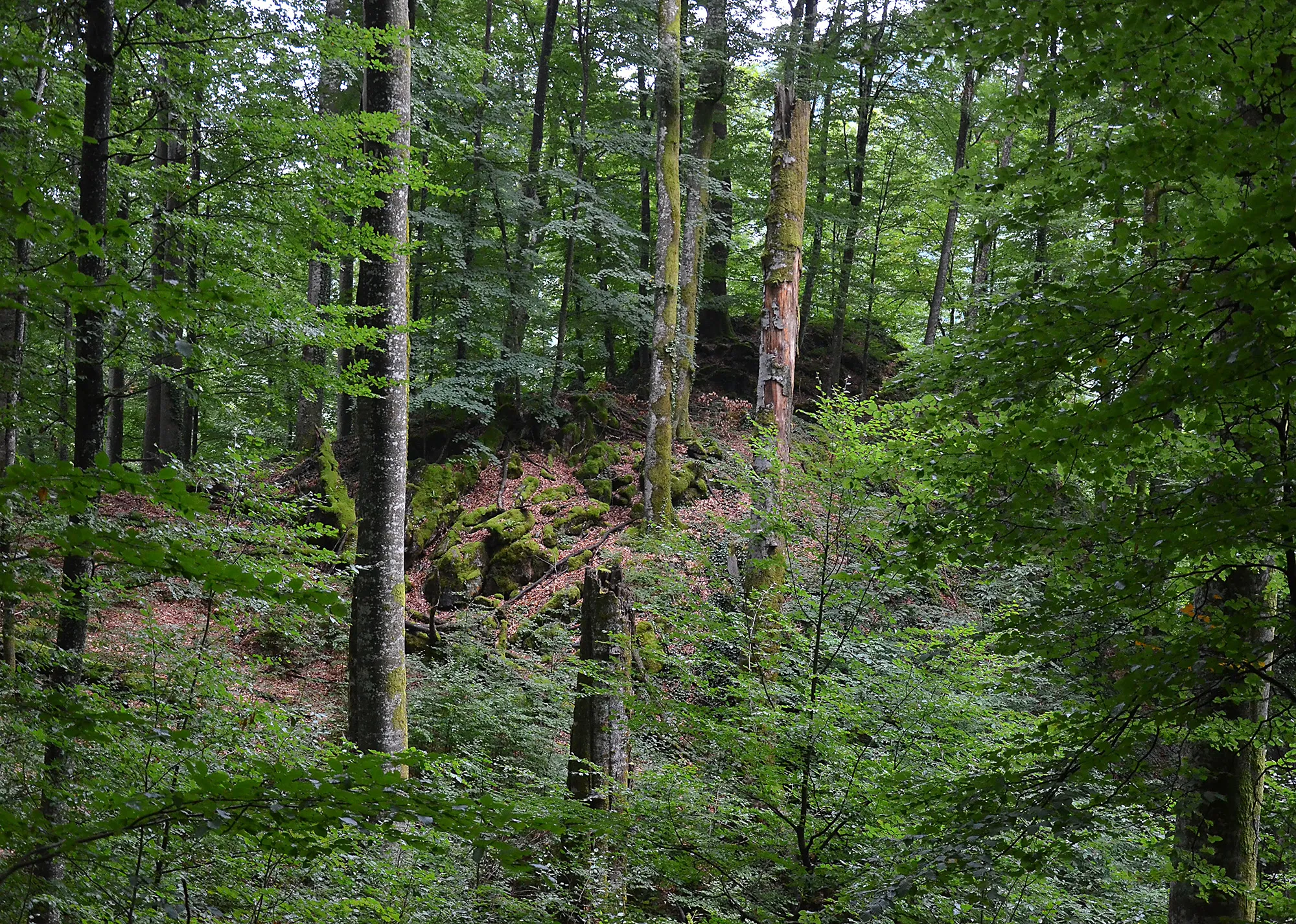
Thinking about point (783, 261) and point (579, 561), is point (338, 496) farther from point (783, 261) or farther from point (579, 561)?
point (783, 261)

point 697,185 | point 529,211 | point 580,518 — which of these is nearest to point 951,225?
point 697,185

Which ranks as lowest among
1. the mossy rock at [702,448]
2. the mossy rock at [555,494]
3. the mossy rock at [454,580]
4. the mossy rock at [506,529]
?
the mossy rock at [454,580]

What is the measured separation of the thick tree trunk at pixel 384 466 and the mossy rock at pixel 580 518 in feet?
21.0

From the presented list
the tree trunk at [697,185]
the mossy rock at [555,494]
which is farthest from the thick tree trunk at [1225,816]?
the mossy rock at [555,494]

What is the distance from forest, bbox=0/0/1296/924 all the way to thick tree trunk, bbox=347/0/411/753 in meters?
0.04

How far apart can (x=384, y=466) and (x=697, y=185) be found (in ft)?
30.7

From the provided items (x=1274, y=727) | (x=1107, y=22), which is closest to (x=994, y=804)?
(x=1274, y=727)

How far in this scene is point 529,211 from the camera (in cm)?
1462

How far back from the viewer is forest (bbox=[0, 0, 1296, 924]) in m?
2.34

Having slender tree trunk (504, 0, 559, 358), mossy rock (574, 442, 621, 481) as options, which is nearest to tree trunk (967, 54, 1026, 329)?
mossy rock (574, 442, 621, 481)

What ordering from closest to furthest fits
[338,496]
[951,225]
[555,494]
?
[338,496] → [555,494] → [951,225]

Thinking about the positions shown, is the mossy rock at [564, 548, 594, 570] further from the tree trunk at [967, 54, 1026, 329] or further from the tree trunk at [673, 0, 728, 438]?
the tree trunk at [967, 54, 1026, 329]

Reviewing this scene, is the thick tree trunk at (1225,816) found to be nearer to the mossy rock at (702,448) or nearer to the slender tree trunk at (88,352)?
the slender tree trunk at (88,352)

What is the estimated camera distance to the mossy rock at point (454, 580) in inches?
422
